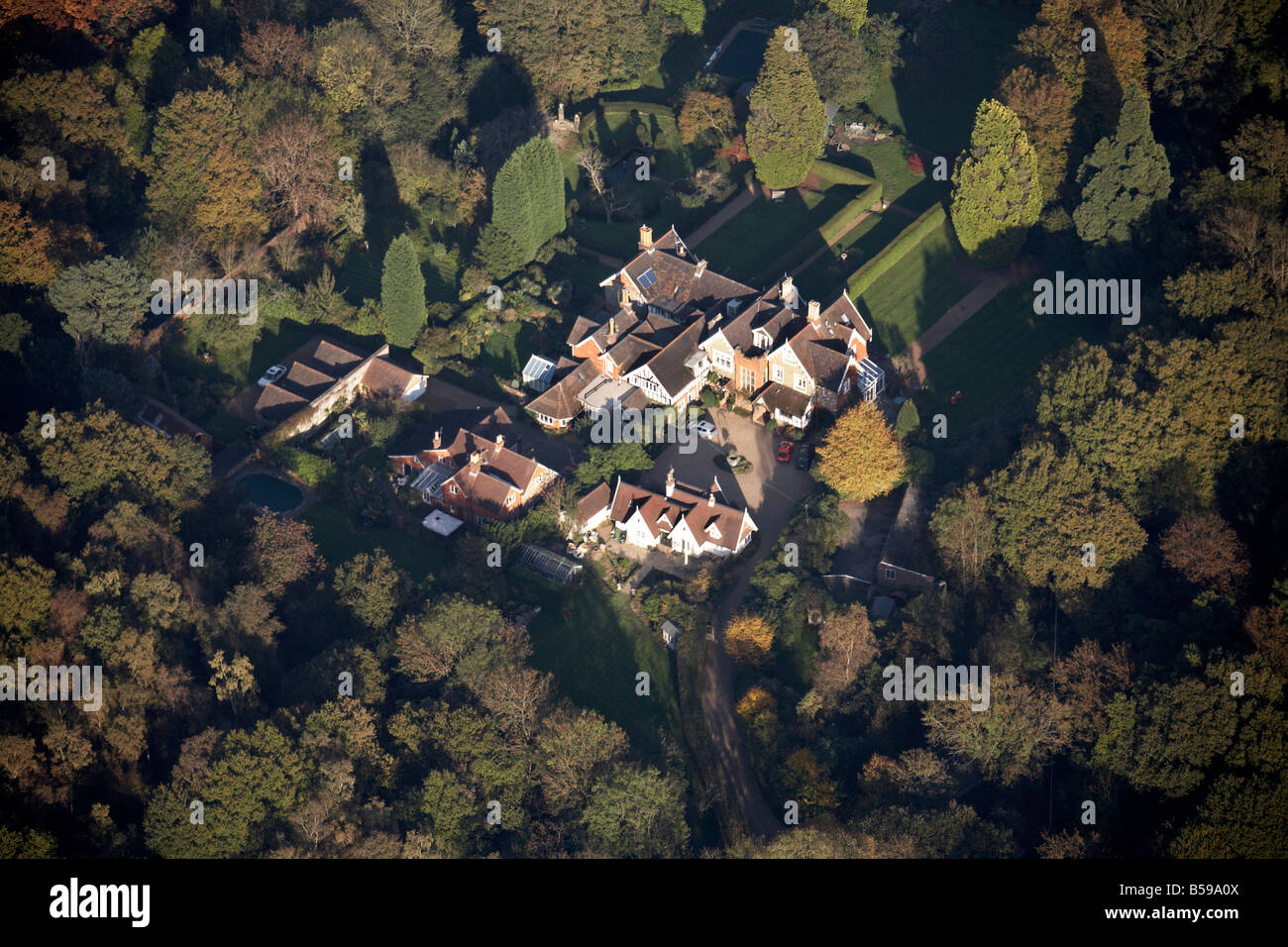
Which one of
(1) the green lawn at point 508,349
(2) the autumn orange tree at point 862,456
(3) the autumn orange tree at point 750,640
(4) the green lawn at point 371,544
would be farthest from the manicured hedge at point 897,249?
(4) the green lawn at point 371,544

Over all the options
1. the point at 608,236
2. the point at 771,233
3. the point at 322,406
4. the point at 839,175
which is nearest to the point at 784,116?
the point at 839,175

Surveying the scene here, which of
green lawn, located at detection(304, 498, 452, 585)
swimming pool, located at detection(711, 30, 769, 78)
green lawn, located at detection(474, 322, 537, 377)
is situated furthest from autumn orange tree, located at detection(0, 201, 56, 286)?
swimming pool, located at detection(711, 30, 769, 78)

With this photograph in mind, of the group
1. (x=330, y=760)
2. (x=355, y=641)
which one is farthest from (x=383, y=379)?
(x=330, y=760)

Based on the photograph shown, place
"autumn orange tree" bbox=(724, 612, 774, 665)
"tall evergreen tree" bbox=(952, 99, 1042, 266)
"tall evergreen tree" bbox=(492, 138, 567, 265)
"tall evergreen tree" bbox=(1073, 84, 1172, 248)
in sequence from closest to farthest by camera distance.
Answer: "autumn orange tree" bbox=(724, 612, 774, 665)
"tall evergreen tree" bbox=(1073, 84, 1172, 248)
"tall evergreen tree" bbox=(952, 99, 1042, 266)
"tall evergreen tree" bbox=(492, 138, 567, 265)

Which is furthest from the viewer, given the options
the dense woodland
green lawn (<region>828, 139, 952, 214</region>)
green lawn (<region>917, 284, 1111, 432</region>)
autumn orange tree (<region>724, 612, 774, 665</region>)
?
green lawn (<region>828, 139, 952, 214</region>)

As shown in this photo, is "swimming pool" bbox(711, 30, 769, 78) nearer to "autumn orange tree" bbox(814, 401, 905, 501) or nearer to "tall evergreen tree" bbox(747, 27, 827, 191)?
"tall evergreen tree" bbox(747, 27, 827, 191)

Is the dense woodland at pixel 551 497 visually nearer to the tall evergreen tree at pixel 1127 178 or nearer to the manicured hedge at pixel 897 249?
the tall evergreen tree at pixel 1127 178

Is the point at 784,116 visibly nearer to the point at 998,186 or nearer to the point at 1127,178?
the point at 998,186

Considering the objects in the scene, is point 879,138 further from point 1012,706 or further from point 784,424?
point 1012,706
